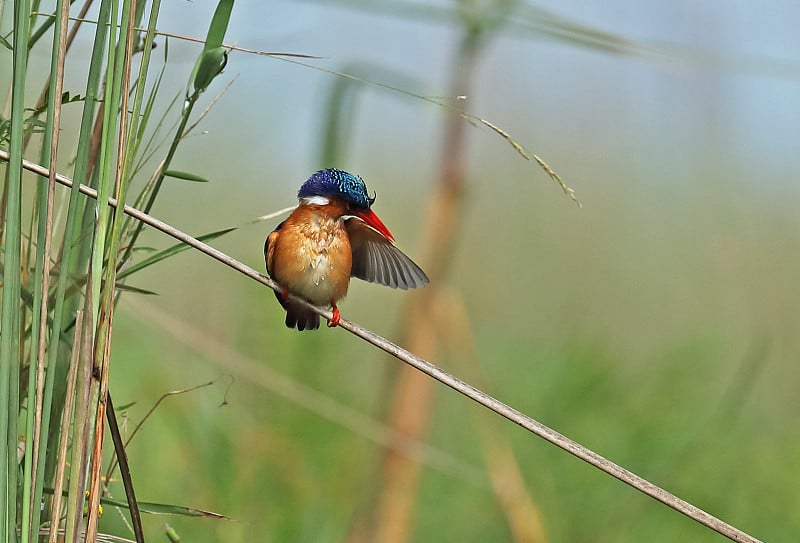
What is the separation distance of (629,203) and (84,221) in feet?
11.0

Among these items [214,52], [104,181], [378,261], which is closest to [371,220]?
[378,261]

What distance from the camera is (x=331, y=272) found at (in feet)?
4.07

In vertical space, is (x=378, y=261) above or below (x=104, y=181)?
below

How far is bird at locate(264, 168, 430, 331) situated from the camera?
123 cm

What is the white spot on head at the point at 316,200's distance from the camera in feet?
A: 4.16

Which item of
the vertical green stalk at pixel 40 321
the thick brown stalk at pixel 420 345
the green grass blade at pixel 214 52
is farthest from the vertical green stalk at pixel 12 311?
the thick brown stalk at pixel 420 345

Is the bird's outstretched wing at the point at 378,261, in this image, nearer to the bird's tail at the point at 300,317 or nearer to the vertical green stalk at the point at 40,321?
the bird's tail at the point at 300,317

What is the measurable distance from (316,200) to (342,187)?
49 mm

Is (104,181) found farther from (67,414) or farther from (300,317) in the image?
(300,317)

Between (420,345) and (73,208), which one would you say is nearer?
(73,208)

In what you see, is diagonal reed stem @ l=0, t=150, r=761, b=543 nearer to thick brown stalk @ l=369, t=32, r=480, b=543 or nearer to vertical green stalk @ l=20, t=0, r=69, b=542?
vertical green stalk @ l=20, t=0, r=69, b=542

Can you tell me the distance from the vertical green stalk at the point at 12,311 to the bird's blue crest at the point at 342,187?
0.64 metres

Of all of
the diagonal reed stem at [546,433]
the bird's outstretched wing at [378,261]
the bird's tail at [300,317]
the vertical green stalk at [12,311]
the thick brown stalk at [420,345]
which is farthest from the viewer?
the thick brown stalk at [420,345]

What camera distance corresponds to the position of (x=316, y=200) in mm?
1285
